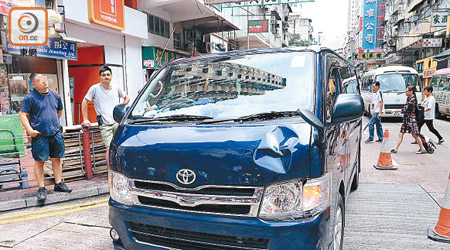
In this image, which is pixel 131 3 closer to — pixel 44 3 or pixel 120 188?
pixel 44 3

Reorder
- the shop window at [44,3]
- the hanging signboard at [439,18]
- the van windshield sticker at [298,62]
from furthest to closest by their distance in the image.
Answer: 1. the hanging signboard at [439,18]
2. the shop window at [44,3]
3. the van windshield sticker at [298,62]

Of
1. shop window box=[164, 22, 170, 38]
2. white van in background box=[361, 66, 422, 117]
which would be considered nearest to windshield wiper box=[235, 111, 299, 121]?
white van in background box=[361, 66, 422, 117]

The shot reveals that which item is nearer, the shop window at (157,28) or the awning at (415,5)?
the shop window at (157,28)

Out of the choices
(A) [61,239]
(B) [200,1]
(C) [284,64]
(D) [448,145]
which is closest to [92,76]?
Answer: (B) [200,1]

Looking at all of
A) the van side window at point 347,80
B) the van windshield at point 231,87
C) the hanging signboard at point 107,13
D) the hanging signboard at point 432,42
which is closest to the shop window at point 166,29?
the hanging signboard at point 107,13

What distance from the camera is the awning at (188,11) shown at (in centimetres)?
1477

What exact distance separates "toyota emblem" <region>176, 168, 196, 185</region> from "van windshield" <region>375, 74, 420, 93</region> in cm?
1598

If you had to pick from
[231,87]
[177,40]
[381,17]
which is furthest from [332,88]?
[381,17]

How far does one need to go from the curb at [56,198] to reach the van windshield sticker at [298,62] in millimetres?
3983

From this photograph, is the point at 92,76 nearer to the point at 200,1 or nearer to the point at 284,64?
the point at 200,1

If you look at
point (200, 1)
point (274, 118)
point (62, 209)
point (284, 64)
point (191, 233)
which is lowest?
point (62, 209)

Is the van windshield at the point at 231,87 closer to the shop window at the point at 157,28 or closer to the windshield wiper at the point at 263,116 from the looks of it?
the windshield wiper at the point at 263,116

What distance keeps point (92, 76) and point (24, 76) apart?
10.4ft

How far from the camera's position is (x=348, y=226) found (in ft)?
13.0
